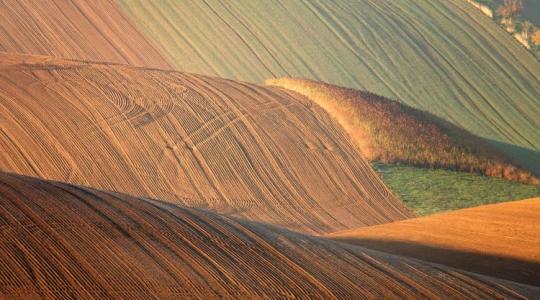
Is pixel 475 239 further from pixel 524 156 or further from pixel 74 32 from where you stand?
pixel 74 32

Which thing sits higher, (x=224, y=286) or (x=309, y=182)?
(x=309, y=182)

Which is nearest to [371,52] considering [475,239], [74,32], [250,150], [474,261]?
[74,32]

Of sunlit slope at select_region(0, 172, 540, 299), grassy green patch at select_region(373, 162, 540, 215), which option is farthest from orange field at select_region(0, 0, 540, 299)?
grassy green patch at select_region(373, 162, 540, 215)

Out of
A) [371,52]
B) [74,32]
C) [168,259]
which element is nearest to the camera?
[168,259]

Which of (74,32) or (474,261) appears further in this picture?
(74,32)

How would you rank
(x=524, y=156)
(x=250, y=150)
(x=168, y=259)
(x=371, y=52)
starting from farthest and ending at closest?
(x=371, y=52) < (x=524, y=156) < (x=250, y=150) < (x=168, y=259)

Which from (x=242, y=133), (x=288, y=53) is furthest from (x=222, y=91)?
(x=288, y=53)

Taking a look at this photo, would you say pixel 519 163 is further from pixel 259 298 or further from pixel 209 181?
pixel 259 298

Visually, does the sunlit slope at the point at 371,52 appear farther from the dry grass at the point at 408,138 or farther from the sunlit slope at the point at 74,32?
the dry grass at the point at 408,138
